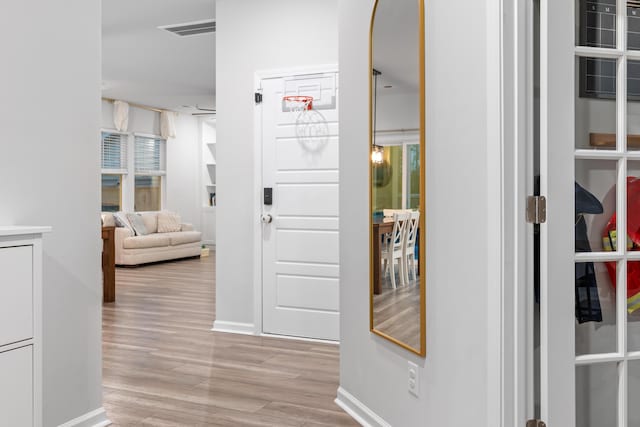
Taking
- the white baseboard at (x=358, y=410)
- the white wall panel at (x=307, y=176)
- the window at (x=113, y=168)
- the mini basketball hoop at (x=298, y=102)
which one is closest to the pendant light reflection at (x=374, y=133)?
the white baseboard at (x=358, y=410)

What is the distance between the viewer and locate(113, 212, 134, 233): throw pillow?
924 centimetres

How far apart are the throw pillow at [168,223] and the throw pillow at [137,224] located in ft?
1.17

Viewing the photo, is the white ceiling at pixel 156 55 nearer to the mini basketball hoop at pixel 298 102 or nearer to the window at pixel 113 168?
the window at pixel 113 168

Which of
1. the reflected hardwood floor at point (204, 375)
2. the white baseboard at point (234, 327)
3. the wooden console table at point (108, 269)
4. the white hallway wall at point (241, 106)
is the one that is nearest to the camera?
the reflected hardwood floor at point (204, 375)

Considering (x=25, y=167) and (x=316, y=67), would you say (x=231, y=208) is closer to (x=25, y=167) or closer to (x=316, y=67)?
(x=316, y=67)

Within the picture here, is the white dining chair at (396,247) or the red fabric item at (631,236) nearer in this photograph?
the red fabric item at (631,236)

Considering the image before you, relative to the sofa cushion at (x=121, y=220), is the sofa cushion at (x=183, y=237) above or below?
below

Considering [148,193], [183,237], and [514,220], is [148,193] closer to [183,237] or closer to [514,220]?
[183,237]

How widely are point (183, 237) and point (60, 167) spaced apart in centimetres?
Result: 763

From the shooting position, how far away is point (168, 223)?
1013 centimetres

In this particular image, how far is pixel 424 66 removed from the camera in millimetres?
2248

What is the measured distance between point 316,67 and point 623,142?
286cm

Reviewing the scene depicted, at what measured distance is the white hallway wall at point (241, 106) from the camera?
4.52m

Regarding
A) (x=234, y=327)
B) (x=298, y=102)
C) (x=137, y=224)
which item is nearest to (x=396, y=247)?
(x=298, y=102)
